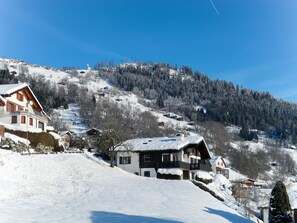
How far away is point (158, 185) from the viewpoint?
36344 mm

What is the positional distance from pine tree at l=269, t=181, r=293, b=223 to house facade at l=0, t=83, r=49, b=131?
99.4ft

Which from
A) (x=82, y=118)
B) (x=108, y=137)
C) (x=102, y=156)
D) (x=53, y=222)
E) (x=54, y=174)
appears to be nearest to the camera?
(x=53, y=222)

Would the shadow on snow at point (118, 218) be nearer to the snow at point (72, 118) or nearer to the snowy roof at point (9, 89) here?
the snowy roof at point (9, 89)

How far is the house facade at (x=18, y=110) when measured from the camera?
51531mm

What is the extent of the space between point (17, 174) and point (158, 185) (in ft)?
38.6

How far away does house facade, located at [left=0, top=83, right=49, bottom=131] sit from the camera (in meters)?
51.5

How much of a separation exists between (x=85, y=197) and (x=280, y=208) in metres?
13.6

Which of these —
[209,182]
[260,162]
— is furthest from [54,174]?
[260,162]

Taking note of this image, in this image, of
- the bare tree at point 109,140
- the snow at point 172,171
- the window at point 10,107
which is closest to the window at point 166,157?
the snow at point 172,171

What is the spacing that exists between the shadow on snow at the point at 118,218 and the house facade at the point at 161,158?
30044 mm

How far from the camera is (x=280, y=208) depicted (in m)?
29.3

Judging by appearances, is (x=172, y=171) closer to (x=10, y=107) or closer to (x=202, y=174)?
(x=202, y=174)

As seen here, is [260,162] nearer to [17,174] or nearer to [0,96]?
[0,96]

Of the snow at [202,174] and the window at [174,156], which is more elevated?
the window at [174,156]
